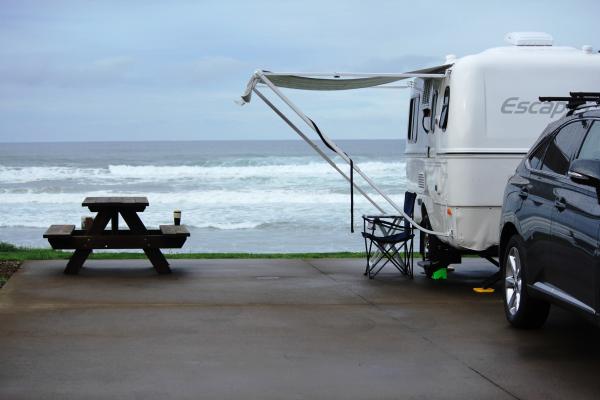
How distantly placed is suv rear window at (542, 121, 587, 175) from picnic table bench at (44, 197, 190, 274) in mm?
4873

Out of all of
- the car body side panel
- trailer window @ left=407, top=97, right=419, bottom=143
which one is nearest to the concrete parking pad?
the car body side panel

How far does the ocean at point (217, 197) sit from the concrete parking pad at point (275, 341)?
8.26m

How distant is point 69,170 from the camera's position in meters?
48.3

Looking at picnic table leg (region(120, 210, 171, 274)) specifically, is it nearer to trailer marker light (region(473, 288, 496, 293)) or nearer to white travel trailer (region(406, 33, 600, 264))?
white travel trailer (region(406, 33, 600, 264))

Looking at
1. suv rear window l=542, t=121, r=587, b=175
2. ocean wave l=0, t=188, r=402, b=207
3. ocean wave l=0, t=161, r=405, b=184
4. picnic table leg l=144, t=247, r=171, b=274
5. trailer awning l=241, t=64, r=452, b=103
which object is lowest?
ocean wave l=0, t=161, r=405, b=184

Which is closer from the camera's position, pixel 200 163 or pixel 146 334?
→ pixel 146 334

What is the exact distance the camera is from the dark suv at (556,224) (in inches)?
246

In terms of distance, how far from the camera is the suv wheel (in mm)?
7574

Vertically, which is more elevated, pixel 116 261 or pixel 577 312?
pixel 577 312

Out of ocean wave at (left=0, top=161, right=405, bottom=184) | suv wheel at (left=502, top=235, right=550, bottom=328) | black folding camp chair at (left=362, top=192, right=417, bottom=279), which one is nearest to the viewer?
suv wheel at (left=502, top=235, right=550, bottom=328)

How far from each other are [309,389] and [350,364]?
0.77m

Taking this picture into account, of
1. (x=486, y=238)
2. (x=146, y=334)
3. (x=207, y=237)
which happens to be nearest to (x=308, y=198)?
(x=207, y=237)

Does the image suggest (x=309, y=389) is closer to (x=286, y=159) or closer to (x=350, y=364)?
(x=350, y=364)

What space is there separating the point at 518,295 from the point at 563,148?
1297 millimetres
